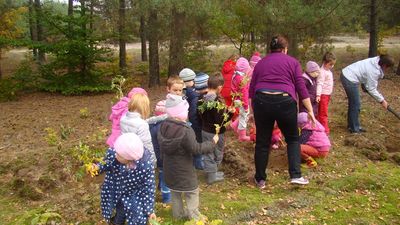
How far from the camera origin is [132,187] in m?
3.80

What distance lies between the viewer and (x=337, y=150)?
6.64 metres

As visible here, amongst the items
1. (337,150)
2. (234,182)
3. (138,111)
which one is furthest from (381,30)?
(138,111)

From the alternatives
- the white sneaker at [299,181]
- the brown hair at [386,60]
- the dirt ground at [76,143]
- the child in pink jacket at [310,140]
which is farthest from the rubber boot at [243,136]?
the brown hair at [386,60]

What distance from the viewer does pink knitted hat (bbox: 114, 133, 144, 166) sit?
3543 millimetres

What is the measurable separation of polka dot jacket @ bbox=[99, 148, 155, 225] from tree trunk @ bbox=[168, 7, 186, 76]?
32.7ft

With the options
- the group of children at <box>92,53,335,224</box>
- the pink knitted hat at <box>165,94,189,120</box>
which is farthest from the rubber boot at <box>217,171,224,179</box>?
the pink knitted hat at <box>165,94,189,120</box>

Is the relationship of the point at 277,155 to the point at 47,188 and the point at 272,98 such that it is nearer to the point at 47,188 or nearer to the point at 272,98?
the point at 272,98

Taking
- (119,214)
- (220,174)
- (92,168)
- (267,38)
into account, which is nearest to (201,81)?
(220,174)

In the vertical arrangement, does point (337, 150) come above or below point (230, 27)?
below

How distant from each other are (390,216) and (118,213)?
2.87 meters

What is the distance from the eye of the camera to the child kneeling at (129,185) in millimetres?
3715

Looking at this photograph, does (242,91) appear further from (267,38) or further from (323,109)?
(267,38)

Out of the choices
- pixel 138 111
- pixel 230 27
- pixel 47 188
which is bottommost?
pixel 47 188

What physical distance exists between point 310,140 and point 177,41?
8532 millimetres
